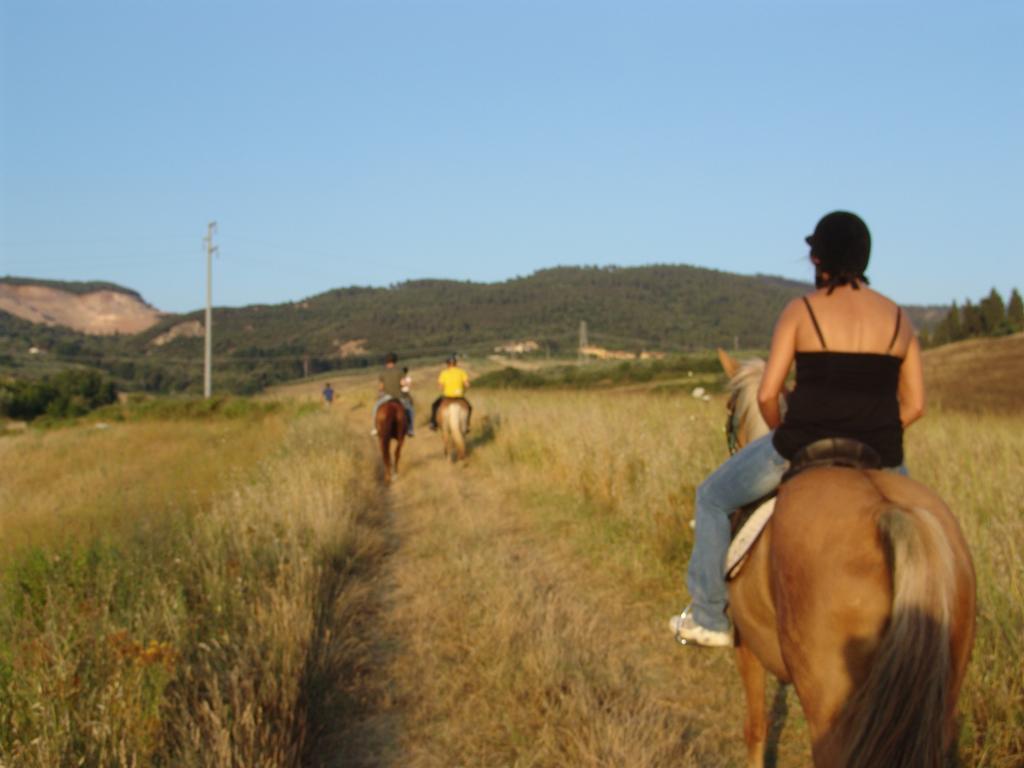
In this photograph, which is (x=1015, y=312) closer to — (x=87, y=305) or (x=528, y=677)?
(x=528, y=677)

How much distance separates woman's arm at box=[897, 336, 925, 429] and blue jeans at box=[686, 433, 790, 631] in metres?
0.53

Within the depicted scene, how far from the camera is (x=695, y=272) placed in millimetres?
142250

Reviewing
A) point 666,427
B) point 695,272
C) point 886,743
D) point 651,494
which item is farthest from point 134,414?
point 695,272

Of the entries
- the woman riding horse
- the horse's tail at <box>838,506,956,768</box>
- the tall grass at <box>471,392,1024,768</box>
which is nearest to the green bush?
the tall grass at <box>471,392,1024,768</box>

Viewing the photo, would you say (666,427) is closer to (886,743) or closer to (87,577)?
(87,577)

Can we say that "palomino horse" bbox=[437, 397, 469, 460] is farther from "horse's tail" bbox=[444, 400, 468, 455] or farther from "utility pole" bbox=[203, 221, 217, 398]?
"utility pole" bbox=[203, 221, 217, 398]

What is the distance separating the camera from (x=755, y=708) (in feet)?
13.1

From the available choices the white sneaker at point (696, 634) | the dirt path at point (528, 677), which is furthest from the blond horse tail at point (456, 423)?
the white sneaker at point (696, 634)

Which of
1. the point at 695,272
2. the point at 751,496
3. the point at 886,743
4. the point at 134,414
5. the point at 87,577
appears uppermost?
the point at 695,272

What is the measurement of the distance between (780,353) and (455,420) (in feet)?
45.1

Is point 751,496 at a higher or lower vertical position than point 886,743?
higher

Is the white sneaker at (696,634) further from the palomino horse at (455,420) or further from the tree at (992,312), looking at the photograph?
the tree at (992,312)

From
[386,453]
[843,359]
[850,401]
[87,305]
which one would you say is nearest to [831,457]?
[850,401]

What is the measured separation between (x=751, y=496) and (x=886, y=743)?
1444mm
